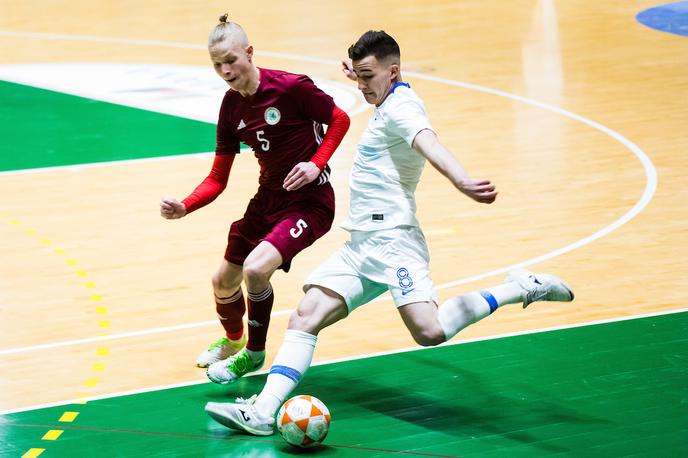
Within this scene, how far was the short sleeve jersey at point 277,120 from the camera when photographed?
682 cm

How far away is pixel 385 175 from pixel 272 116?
827mm

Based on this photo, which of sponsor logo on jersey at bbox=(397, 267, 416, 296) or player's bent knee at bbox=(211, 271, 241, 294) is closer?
sponsor logo on jersey at bbox=(397, 267, 416, 296)

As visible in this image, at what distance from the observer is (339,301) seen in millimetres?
6352

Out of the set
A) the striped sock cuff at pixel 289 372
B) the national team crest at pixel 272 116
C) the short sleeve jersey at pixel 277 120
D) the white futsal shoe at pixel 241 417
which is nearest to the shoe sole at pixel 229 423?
the white futsal shoe at pixel 241 417

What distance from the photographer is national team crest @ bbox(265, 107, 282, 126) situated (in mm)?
6816

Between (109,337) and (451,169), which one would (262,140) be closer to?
(451,169)

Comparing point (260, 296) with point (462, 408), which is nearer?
point (462, 408)

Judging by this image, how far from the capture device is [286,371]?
6.18m

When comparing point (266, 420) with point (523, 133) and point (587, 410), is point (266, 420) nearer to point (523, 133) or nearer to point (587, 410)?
point (587, 410)

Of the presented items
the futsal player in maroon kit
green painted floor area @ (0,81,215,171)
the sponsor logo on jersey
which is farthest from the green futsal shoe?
green painted floor area @ (0,81,215,171)

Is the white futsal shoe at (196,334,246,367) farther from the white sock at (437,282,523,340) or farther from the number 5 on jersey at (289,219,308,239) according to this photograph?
the white sock at (437,282,523,340)

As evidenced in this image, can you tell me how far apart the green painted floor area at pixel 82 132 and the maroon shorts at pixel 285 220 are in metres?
5.53

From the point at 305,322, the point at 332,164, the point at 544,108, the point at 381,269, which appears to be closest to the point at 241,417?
the point at 305,322

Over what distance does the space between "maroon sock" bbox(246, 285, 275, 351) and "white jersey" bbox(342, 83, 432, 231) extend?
0.72m
